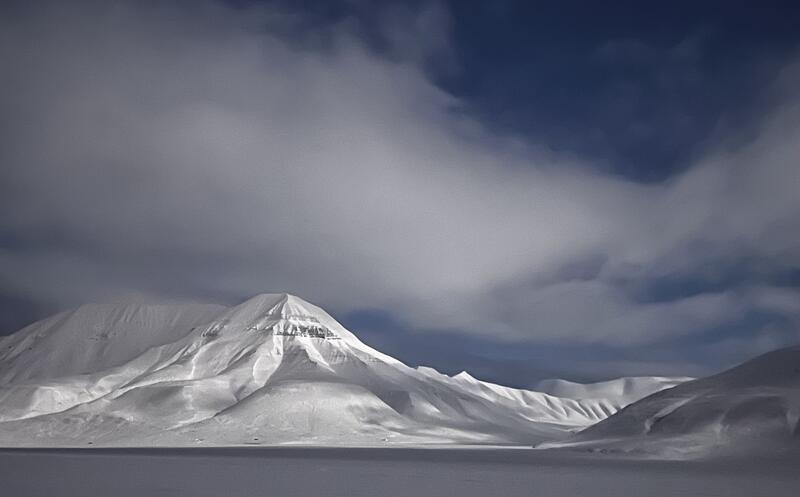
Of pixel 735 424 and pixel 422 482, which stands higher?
pixel 735 424

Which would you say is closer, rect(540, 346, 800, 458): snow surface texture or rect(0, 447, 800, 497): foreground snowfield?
rect(0, 447, 800, 497): foreground snowfield

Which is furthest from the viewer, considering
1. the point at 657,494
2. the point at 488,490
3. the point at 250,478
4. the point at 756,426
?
the point at 756,426

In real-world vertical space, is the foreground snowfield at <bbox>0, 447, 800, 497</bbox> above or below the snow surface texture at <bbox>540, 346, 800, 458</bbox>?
below

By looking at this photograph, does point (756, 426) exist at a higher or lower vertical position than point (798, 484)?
higher

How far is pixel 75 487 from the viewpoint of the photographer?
89.6 m

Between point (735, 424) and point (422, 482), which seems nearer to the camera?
→ point (422, 482)

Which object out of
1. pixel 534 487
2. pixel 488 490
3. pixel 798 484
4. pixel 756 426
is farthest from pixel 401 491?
pixel 756 426

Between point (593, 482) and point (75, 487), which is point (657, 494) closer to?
point (593, 482)

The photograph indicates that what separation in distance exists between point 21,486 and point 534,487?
57.3 m

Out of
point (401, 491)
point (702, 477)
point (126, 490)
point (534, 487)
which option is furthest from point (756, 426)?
point (126, 490)

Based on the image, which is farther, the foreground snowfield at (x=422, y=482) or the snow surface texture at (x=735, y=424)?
the snow surface texture at (x=735, y=424)

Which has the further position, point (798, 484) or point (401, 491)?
point (798, 484)

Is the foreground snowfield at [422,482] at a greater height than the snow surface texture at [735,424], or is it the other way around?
the snow surface texture at [735,424]

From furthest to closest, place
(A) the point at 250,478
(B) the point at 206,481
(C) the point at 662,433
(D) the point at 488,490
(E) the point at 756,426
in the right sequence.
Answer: (C) the point at 662,433, (E) the point at 756,426, (A) the point at 250,478, (B) the point at 206,481, (D) the point at 488,490
